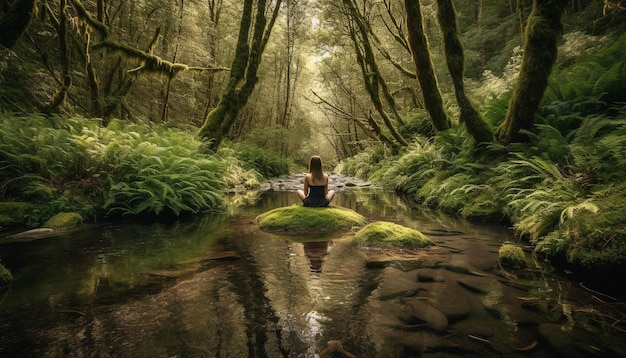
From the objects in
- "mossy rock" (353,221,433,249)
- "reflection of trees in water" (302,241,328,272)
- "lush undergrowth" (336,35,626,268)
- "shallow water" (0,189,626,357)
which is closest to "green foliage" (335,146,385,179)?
"lush undergrowth" (336,35,626,268)

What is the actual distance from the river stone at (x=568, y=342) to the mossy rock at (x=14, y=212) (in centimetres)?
741

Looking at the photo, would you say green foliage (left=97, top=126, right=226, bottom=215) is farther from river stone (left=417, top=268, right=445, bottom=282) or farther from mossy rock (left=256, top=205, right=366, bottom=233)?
river stone (left=417, top=268, right=445, bottom=282)

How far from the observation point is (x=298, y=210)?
637 centimetres

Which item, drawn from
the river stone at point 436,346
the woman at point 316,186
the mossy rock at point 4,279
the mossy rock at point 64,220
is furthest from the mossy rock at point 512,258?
the mossy rock at point 64,220

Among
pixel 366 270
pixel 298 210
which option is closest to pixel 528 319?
pixel 366 270

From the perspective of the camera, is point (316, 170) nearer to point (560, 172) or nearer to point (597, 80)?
point (560, 172)

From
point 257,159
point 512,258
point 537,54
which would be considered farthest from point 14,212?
point 257,159

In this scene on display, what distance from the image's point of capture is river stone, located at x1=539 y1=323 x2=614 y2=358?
2.13 meters

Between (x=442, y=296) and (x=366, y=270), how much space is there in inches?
36.8

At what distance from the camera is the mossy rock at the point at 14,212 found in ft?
18.2

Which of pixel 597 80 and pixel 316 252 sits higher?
pixel 597 80

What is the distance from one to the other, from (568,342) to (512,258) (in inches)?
69.8

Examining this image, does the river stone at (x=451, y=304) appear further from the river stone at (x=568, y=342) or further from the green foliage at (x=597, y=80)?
the green foliage at (x=597, y=80)

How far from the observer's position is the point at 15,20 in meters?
5.33
